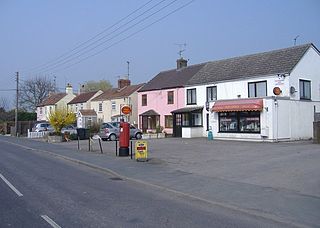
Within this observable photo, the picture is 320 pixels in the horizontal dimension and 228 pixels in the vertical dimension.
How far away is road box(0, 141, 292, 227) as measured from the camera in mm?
7840

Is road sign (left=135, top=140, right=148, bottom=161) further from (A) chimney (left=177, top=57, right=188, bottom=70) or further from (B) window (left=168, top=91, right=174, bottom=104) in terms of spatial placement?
(A) chimney (left=177, top=57, right=188, bottom=70)

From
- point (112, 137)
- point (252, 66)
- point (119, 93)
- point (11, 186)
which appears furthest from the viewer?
point (119, 93)

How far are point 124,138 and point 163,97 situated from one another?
82.4 feet

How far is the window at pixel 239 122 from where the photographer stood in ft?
105

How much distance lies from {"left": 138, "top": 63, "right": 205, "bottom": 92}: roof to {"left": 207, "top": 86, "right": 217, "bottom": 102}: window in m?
4.53

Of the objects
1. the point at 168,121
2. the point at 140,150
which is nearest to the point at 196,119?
the point at 168,121

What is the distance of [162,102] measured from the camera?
4659cm

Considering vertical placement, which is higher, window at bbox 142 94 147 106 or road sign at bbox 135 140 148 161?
window at bbox 142 94 147 106

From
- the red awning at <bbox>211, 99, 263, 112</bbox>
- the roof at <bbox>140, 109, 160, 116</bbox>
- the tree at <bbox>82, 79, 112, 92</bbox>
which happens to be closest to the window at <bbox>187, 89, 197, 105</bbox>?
the red awning at <bbox>211, 99, 263, 112</bbox>

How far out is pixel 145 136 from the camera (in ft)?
136

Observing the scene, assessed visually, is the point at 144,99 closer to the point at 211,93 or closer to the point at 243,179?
the point at 211,93

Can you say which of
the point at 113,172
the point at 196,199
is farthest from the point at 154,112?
the point at 196,199

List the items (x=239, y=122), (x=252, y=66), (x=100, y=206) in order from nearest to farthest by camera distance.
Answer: (x=100, y=206)
(x=239, y=122)
(x=252, y=66)

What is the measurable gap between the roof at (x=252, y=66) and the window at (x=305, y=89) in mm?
2112
